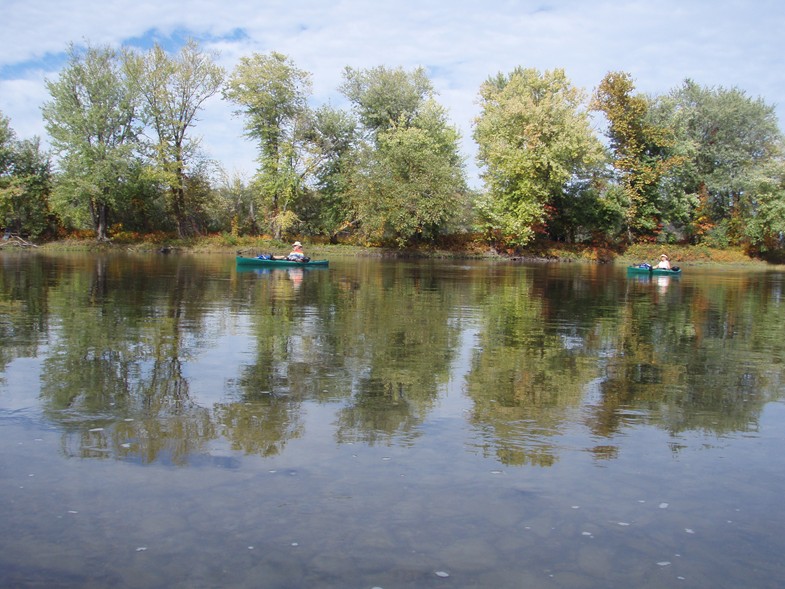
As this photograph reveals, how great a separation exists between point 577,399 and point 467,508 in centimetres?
409

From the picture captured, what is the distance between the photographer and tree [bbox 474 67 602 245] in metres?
56.6

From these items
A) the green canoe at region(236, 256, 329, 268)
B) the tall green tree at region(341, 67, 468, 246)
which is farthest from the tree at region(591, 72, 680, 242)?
the green canoe at region(236, 256, 329, 268)

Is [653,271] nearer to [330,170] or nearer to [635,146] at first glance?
[635,146]

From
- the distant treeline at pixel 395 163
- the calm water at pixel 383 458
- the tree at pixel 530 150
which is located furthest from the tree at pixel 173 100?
the calm water at pixel 383 458

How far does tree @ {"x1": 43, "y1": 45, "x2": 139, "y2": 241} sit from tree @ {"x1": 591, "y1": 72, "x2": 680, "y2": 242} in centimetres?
4076

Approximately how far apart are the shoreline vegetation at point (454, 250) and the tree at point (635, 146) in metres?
3.71

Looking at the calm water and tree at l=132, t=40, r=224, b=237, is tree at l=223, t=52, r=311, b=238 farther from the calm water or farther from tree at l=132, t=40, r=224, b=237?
the calm water

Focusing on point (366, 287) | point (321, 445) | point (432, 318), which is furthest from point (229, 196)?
point (321, 445)

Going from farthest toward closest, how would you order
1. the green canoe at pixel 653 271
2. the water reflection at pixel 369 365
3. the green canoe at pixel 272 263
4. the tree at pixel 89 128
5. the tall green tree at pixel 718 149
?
the tall green tree at pixel 718 149
the tree at pixel 89 128
the green canoe at pixel 653 271
the green canoe at pixel 272 263
the water reflection at pixel 369 365

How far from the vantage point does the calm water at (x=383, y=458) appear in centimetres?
485

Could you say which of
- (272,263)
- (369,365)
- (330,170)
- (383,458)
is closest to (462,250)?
(330,170)

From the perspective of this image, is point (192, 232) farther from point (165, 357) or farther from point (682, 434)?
point (682, 434)

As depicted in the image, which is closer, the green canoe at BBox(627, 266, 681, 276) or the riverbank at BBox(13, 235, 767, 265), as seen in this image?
the green canoe at BBox(627, 266, 681, 276)

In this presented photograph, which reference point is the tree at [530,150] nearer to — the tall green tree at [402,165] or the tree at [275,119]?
the tall green tree at [402,165]
